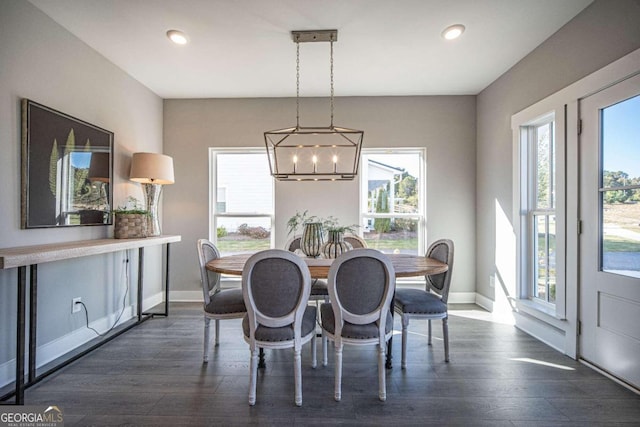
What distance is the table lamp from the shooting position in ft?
10.5

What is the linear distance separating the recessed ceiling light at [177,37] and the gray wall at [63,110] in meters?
0.83

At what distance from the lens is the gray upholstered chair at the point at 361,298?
5.96 ft

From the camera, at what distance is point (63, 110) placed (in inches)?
99.1

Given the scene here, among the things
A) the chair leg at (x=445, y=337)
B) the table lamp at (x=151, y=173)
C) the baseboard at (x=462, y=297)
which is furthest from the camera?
the baseboard at (x=462, y=297)

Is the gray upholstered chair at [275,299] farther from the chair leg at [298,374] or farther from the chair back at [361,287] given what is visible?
the chair back at [361,287]

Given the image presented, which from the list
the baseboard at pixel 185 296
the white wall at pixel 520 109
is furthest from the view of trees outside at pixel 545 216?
the baseboard at pixel 185 296

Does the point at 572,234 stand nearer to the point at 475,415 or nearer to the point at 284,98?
the point at 475,415

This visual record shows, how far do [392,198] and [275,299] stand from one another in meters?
2.68

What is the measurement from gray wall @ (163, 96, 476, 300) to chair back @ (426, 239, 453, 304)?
139 cm

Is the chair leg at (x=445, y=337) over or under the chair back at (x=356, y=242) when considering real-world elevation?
under

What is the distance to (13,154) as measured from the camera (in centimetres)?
211

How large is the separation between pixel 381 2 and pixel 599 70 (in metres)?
1.62

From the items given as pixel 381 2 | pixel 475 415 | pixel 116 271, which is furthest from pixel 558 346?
pixel 116 271

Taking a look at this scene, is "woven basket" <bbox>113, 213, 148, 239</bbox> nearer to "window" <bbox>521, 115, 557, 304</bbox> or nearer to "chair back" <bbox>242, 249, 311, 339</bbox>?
"chair back" <bbox>242, 249, 311, 339</bbox>
